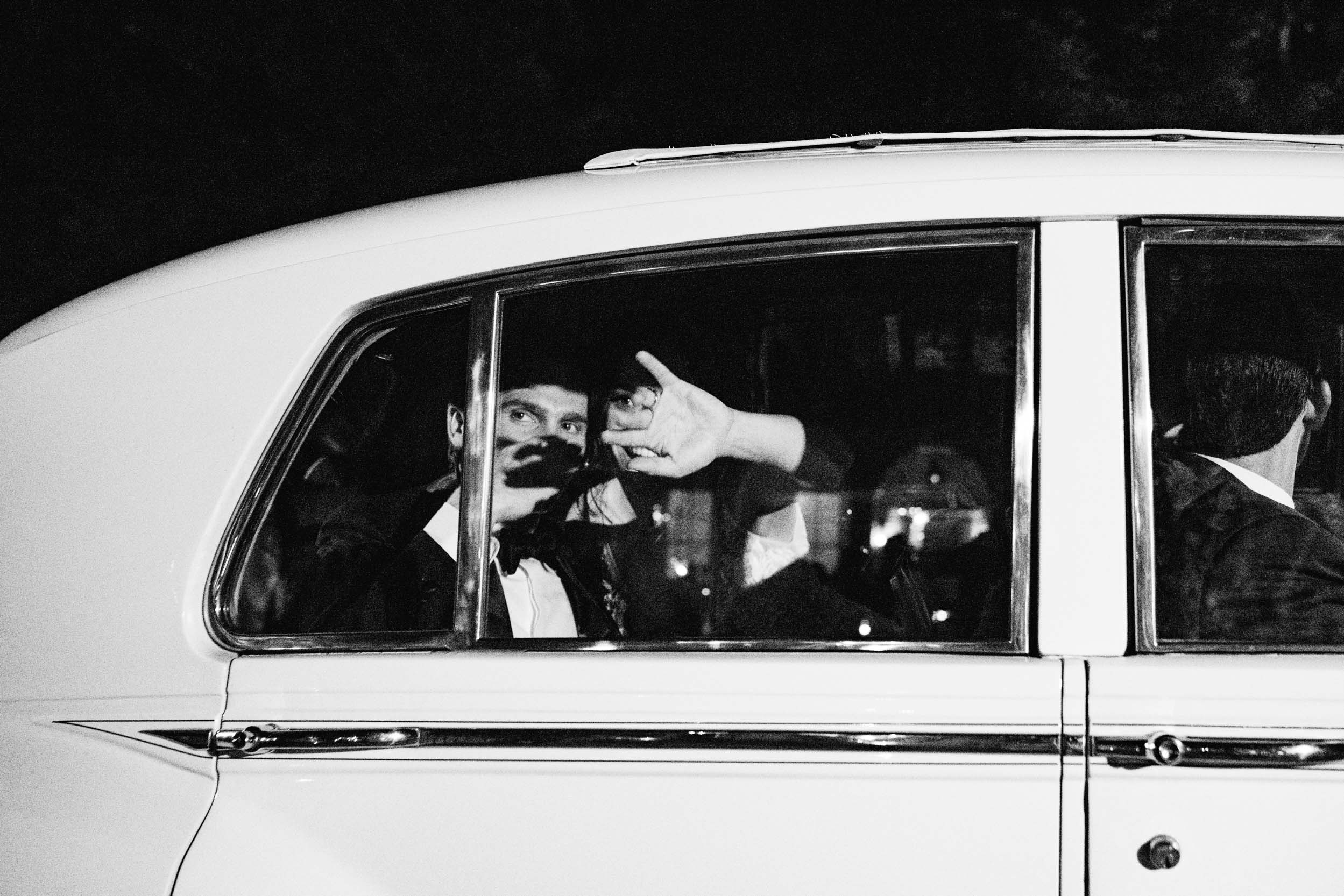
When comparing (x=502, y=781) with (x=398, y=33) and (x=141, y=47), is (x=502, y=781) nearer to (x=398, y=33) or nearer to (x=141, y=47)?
(x=398, y=33)

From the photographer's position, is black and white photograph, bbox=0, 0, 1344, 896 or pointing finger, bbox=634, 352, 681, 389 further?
pointing finger, bbox=634, 352, 681, 389

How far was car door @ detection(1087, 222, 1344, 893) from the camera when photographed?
5.13 ft

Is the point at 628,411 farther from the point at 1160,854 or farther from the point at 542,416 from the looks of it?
the point at 1160,854

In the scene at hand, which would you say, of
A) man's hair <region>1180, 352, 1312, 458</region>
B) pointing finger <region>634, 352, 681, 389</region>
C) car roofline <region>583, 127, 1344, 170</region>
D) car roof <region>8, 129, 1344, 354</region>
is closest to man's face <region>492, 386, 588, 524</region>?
pointing finger <region>634, 352, 681, 389</region>

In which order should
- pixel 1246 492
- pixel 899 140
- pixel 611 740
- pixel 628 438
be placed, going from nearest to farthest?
1. pixel 611 740
2. pixel 1246 492
3. pixel 628 438
4. pixel 899 140

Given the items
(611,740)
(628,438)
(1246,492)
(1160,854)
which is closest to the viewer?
(1160,854)

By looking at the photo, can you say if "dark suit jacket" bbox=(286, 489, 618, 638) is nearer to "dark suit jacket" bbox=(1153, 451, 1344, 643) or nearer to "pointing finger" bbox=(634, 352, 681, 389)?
"pointing finger" bbox=(634, 352, 681, 389)

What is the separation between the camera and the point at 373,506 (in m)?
1.96

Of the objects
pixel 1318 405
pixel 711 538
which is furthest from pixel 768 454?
pixel 1318 405

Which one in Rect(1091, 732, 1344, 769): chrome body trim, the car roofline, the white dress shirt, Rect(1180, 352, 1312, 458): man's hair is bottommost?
Rect(1091, 732, 1344, 769): chrome body trim

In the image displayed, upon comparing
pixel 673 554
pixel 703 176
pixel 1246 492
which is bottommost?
pixel 673 554

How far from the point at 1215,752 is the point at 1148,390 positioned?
532mm

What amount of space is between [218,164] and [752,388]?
592cm

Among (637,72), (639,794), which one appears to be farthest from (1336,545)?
(637,72)
